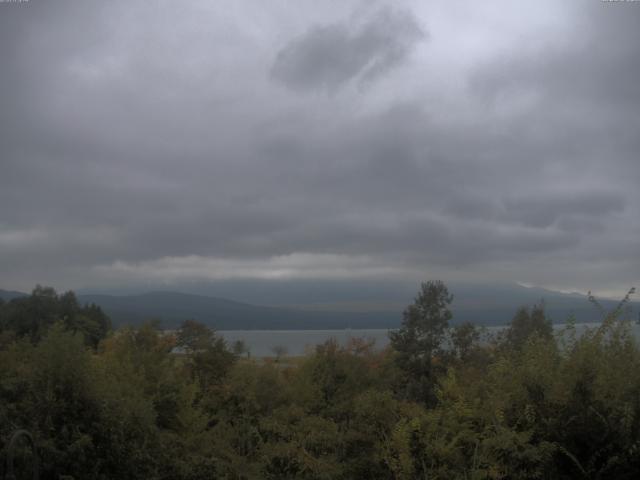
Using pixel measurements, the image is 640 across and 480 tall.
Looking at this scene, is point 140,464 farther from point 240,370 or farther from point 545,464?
point 240,370

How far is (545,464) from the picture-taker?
29.6ft

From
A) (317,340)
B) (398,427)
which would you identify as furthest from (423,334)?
(398,427)

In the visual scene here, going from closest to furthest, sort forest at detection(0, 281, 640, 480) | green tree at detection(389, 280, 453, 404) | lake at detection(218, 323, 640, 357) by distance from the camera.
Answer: forest at detection(0, 281, 640, 480) < lake at detection(218, 323, 640, 357) < green tree at detection(389, 280, 453, 404)

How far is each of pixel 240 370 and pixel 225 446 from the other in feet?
20.5

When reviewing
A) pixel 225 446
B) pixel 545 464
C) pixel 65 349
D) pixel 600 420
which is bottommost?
pixel 225 446

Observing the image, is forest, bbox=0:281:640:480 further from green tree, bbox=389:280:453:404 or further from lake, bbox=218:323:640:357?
green tree, bbox=389:280:453:404

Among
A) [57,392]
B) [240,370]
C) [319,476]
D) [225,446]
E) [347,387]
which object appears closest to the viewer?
[57,392]

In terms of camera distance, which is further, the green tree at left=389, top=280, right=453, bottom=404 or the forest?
the green tree at left=389, top=280, right=453, bottom=404

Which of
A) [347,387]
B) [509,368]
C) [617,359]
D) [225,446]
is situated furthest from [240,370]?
[617,359]

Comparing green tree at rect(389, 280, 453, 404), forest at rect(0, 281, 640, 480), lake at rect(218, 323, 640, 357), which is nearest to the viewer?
forest at rect(0, 281, 640, 480)

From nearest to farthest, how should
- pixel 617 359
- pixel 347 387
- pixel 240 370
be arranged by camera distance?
pixel 617 359 < pixel 347 387 < pixel 240 370

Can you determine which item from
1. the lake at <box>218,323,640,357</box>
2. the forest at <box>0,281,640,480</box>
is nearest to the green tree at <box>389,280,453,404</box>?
the lake at <box>218,323,640,357</box>

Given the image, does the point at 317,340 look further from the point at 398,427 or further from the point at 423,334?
the point at 398,427

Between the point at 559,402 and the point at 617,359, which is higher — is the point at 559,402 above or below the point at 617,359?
below
